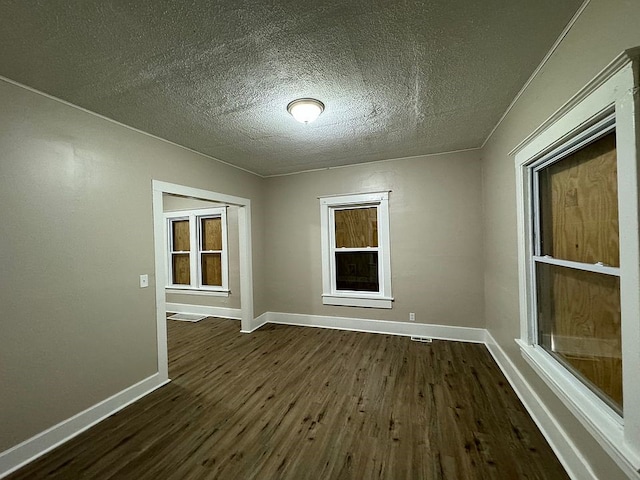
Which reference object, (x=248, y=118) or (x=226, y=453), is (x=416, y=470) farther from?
(x=248, y=118)

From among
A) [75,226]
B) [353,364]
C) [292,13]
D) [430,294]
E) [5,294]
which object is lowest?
[353,364]

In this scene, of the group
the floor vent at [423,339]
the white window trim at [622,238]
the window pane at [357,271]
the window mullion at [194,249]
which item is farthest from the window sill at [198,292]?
the white window trim at [622,238]

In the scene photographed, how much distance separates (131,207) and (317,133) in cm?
202

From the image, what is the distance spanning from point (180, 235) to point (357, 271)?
3952 millimetres

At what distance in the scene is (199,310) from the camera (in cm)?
526

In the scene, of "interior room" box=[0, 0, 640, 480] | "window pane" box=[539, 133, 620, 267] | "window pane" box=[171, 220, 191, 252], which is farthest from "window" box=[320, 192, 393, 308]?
"window pane" box=[171, 220, 191, 252]

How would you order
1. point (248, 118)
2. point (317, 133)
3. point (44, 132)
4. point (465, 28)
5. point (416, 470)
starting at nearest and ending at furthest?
1. point (465, 28)
2. point (416, 470)
3. point (44, 132)
4. point (248, 118)
5. point (317, 133)

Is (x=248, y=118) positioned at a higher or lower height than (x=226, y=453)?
higher

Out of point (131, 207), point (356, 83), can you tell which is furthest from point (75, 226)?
point (356, 83)

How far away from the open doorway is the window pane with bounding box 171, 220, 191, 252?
202 cm

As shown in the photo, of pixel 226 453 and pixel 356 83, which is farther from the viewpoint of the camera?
pixel 356 83

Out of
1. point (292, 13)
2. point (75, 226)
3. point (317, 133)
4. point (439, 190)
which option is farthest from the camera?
point (439, 190)

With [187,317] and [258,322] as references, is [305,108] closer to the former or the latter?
[258,322]

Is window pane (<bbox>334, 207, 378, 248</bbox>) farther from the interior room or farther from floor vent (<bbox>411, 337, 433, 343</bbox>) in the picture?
floor vent (<bbox>411, 337, 433, 343</bbox>)
